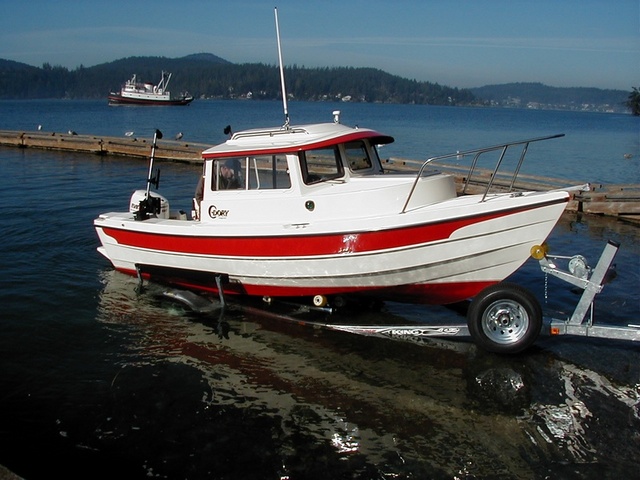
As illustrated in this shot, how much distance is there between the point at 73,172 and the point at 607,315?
23.4 meters

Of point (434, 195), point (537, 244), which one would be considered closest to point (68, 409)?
point (434, 195)

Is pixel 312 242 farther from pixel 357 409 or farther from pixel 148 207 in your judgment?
pixel 148 207

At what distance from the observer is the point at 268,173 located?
10133mm

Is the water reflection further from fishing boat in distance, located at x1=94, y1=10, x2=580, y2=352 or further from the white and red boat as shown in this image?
the white and red boat

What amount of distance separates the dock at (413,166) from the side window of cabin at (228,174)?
6.63 meters

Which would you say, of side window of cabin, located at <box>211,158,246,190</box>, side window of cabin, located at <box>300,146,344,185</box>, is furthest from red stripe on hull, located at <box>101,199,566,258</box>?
side window of cabin, located at <box>300,146,344,185</box>

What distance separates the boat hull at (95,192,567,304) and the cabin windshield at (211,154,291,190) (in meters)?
0.85

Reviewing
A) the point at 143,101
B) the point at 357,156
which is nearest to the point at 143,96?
the point at 143,101

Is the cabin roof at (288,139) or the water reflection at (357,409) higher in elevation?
the cabin roof at (288,139)

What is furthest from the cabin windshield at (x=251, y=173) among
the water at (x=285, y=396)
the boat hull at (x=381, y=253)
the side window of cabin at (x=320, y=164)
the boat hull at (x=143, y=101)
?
the boat hull at (x=143, y=101)

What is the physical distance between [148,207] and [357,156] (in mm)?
4514

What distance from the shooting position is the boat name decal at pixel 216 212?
1048 cm

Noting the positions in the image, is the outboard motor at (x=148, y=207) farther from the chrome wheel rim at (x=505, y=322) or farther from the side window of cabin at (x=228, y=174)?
the chrome wheel rim at (x=505, y=322)

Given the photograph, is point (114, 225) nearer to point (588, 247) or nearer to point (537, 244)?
point (537, 244)
